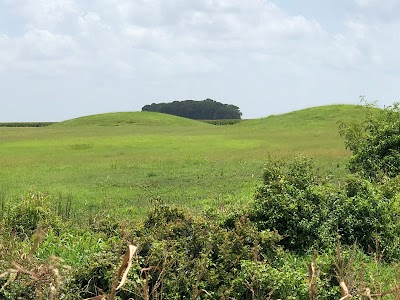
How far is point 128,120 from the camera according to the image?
231 ft

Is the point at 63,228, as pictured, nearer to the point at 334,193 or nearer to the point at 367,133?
the point at 334,193

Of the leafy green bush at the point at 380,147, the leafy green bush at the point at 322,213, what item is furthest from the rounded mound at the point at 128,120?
the leafy green bush at the point at 322,213

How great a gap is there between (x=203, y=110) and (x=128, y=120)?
5238 centimetres

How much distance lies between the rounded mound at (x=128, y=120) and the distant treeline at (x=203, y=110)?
43189 millimetres

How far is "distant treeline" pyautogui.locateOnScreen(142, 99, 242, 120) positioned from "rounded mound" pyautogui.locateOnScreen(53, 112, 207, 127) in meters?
43.2

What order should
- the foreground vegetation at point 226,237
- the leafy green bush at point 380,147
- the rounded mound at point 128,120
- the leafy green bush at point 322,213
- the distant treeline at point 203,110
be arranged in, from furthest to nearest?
1. the distant treeline at point 203,110
2. the rounded mound at point 128,120
3. the leafy green bush at point 380,147
4. the leafy green bush at point 322,213
5. the foreground vegetation at point 226,237

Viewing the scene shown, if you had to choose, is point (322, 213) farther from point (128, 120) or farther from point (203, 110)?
point (203, 110)

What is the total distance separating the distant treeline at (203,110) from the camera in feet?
396

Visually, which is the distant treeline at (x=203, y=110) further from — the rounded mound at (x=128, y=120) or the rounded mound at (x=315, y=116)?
the rounded mound at (x=315, y=116)

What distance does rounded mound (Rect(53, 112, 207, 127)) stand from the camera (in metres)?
69.4

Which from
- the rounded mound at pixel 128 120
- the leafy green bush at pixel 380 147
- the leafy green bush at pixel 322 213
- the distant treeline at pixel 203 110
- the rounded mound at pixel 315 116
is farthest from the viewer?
the distant treeline at pixel 203 110

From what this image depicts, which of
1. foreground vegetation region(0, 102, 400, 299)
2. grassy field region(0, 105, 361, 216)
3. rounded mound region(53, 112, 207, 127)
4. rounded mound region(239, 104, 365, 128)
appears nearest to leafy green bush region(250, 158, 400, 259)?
foreground vegetation region(0, 102, 400, 299)

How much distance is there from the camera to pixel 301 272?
6.81 metres

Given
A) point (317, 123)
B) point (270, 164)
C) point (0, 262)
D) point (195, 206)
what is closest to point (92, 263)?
point (0, 262)
